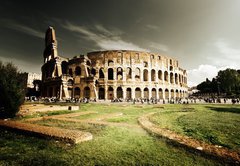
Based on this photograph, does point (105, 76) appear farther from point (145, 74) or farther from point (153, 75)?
point (153, 75)

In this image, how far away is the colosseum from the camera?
33.4 m

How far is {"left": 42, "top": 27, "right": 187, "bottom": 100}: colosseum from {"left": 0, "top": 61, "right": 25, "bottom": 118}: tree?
23686 millimetres

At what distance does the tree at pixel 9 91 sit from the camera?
8.15 m

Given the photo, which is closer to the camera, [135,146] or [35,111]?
[135,146]

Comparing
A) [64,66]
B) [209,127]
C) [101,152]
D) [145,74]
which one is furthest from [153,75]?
[101,152]

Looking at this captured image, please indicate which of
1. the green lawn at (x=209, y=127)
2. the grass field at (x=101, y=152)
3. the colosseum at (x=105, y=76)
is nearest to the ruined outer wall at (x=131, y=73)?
the colosseum at (x=105, y=76)

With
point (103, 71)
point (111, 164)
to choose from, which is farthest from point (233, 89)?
point (111, 164)

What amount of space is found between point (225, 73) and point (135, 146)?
216ft

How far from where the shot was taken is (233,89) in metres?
56.4

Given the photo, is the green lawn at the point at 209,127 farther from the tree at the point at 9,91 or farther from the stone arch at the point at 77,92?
the stone arch at the point at 77,92

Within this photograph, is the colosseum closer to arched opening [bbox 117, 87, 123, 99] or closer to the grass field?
arched opening [bbox 117, 87, 123, 99]

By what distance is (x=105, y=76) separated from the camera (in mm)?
36469

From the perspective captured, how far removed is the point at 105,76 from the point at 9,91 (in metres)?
28.4

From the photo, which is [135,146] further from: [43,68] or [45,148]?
[43,68]
